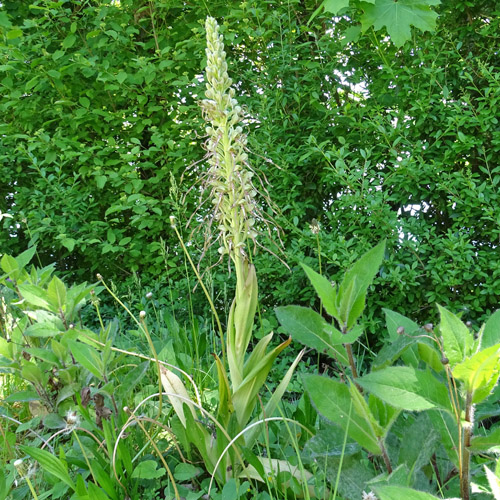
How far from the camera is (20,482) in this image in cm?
171

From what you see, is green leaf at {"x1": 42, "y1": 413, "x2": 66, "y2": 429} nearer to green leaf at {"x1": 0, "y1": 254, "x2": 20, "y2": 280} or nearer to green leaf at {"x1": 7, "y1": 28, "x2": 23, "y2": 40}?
green leaf at {"x1": 0, "y1": 254, "x2": 20, "y2": 280}

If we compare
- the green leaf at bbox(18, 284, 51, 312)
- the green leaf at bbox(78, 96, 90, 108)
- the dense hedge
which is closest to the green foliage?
the dense hedge

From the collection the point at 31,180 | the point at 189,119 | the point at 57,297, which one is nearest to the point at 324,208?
the point at 189,119

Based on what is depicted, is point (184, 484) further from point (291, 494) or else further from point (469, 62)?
point (469, 62)

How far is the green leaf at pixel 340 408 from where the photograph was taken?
3.73ft

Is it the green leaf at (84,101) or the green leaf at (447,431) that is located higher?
the green leaf at (84,101)

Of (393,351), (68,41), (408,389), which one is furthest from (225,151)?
(68,41)

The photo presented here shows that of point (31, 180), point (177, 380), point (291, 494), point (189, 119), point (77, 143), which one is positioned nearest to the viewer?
point (291, 494)

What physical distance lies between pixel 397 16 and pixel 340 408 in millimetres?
1544

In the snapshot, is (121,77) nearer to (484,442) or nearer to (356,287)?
(356,287)

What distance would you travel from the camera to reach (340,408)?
3.82 feet

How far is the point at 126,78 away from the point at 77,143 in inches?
23.6

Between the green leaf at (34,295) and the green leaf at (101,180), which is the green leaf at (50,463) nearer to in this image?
the green leaf at (34,295)

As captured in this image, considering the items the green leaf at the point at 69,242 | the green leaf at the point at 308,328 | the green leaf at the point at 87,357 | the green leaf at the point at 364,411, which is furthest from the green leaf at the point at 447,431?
the green leaf at the point at 69,242
